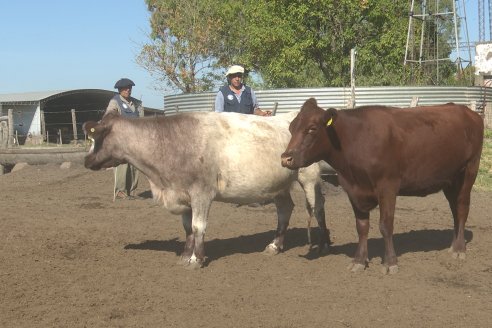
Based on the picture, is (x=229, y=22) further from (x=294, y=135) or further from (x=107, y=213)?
(x=294, y=135)

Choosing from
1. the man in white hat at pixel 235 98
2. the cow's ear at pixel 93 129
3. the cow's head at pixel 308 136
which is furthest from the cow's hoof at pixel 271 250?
the cow's ear at pixel 93 129

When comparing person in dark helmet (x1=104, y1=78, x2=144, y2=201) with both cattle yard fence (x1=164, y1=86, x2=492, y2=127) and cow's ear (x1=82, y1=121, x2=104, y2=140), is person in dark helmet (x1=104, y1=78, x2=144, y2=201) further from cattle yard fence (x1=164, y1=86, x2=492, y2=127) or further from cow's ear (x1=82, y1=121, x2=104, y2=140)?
cattle yard fence (x1=164, y1=86, x2=492, y2=127)

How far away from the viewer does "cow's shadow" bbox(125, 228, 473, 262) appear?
27.1 feet

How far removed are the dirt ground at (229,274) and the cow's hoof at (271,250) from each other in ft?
0.29

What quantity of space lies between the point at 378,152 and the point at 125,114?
17.8 feet

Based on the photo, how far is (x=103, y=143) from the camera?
25.3 ft

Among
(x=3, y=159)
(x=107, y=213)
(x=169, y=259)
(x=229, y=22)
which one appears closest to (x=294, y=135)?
(x=169, y=259)

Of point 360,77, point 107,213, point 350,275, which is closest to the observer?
point 350,275

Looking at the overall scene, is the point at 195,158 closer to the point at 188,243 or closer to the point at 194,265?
the point at 188,243

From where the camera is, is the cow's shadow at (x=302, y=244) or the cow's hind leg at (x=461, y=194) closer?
the cow's hind leg at (x=461, y=194)

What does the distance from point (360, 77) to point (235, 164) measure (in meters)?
30.1

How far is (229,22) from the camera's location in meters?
45.9

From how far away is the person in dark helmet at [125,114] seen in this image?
11.3 m

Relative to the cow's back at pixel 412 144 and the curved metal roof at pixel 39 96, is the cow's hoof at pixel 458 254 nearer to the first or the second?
the cow's back at pixel 412 144
